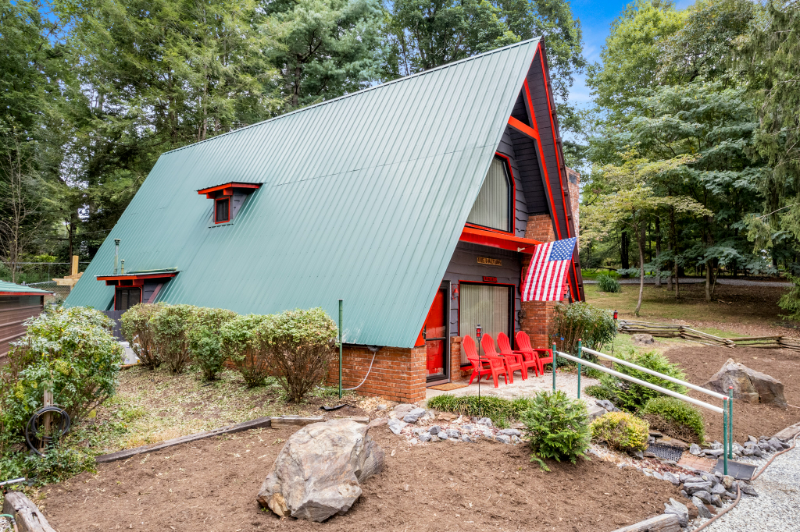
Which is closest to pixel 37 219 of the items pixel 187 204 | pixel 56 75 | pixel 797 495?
pixel 56 75

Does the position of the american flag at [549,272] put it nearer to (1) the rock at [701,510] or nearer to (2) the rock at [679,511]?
(1) the rock at [701,510]

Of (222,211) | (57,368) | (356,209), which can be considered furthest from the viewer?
(222,211)

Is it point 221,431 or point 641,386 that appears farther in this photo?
point 641,386

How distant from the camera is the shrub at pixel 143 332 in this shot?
32.4 ft

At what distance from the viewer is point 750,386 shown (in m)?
9.01

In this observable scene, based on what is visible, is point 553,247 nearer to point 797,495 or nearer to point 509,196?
point 509,196

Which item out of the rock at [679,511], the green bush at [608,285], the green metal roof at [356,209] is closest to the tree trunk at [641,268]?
the green bush at [608,285]

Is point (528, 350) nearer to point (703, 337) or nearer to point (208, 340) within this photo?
point (208, 340)

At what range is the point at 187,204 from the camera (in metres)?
14.8

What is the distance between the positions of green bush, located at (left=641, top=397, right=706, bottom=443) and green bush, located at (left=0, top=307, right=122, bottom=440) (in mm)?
7275

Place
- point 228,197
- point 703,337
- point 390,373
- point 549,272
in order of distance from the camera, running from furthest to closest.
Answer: point 703,337, point 228,197, point 549,272, point 390,373

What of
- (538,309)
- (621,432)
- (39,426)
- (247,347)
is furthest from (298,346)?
(538,309)

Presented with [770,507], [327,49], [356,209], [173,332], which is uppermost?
[327,49]

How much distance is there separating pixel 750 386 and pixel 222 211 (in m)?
12.7
